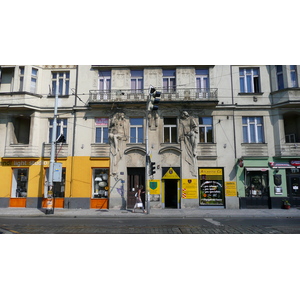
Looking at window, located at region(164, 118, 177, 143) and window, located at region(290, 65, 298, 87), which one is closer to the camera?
window, located at region(290, 65, 298, 87)

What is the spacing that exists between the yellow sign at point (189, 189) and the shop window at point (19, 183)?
1250 centimetres

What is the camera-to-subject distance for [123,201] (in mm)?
17156

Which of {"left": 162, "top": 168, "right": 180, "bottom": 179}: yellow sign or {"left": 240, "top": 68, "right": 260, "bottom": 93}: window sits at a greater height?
{"left": 240, "top": 68, "right": 260, "bottom": 93}: window

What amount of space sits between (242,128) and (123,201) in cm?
1090

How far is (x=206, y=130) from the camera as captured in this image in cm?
1814

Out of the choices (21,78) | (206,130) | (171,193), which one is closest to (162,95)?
(206,130)

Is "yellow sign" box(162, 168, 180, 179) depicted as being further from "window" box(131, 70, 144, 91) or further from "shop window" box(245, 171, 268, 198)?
"window" box(131, 70, 144, 91)

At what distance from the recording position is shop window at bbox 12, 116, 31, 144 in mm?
18953

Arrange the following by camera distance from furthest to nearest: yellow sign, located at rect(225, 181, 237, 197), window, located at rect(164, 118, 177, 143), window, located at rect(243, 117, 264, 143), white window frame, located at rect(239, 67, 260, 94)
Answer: white window frame, located at rect(239, 67, 260, 94)
window, located at rect(164, 118, 177, 143)
window, located at rect(243, 117, 264, 143)
yellow sign, located at rect(225, 181, 237, 197)

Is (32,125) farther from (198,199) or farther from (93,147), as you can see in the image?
(198,199)

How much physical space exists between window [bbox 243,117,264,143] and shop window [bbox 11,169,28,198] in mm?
17786

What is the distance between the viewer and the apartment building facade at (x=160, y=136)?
56.9 feet

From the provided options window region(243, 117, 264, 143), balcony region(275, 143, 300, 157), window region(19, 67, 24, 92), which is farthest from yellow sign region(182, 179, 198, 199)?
window region(19, 67, 24, 92)

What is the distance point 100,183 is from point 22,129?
835cm
